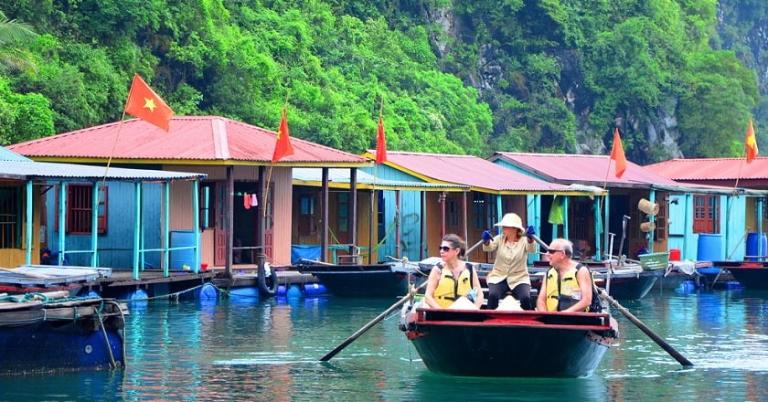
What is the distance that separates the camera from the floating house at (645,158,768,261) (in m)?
43.8

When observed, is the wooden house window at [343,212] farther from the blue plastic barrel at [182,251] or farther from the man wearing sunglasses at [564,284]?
the man wearing sunglasses at [564,284]

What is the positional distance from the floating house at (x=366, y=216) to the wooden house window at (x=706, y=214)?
28.6 feet

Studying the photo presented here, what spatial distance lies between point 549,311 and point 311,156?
16662 mm

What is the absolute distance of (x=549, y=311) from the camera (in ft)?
55.6

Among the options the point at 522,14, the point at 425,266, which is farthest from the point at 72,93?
the point at 522,14

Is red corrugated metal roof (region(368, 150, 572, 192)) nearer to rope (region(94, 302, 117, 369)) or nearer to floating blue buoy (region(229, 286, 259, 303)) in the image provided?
floating blue buoy (region(229, 286, 259, 303))

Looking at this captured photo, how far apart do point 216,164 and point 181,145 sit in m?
1.41

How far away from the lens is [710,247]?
42.9 metres

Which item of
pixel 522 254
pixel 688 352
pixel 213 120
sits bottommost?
pixel 688 352

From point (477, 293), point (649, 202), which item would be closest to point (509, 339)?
point (477, 293)

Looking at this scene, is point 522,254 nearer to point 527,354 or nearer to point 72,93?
point 527,354

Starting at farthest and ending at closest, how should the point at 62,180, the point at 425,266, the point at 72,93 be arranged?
1. the point at 72,93
2. the point at 425,266
3. the point at 62,180

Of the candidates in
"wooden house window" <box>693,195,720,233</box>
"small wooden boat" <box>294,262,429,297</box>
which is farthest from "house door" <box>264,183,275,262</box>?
"wooden house window" <box>693,195,720,233</box>

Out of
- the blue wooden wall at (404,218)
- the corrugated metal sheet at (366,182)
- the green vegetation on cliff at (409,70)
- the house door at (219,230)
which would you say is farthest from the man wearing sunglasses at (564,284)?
the blue wooden wall at (404,218)
